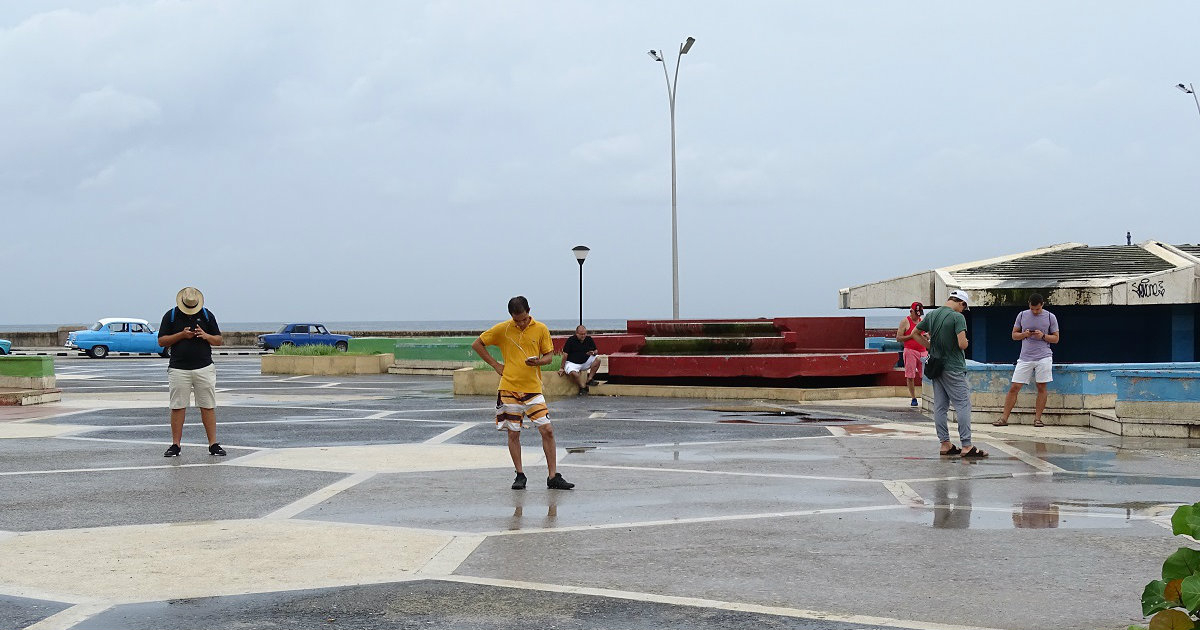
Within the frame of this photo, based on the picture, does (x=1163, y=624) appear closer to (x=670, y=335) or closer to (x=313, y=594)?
(x=313, y=594)

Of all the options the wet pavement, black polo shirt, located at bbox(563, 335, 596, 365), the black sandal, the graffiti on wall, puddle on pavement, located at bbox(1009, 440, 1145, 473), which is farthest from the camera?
the graffiti on wall

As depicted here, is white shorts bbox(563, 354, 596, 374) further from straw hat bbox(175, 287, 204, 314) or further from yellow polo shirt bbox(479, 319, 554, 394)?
yellow polo shirt bbox(479, 319, 554, 394)

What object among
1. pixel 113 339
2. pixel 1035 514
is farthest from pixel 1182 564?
pixel 113 339

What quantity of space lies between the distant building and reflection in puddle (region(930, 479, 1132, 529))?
14889 millimetres

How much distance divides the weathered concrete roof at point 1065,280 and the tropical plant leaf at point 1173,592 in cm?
1997

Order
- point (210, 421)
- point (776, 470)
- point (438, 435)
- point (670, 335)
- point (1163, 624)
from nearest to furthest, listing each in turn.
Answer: point (1163, 624)
point (776, 470)
point (210, 421)
point (438, 435)
point (670, 335)

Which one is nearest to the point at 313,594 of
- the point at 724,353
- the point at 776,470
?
the point at 776,470

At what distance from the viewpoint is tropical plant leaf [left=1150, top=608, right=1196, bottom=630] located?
160 inches

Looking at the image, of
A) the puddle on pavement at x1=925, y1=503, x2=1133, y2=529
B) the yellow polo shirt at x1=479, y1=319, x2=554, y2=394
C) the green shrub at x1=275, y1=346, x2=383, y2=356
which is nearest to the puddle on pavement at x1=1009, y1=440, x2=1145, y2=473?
the puddle on pavement at x1=925, y1=503, x2=1133, y2=529

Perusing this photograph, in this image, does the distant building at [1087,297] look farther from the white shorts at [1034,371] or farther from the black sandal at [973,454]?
the black sandal at [973,454]

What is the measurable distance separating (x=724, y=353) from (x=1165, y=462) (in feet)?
42.6

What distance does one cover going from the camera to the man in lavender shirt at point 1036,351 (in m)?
15.1

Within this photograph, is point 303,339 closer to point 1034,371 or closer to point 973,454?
point 1034,371

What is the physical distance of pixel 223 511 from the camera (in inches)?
348
